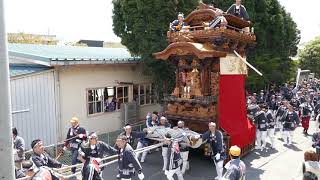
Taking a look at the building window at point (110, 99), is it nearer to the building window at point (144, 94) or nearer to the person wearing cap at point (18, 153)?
the building window at point (144, 94)

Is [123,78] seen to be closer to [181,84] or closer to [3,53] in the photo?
[181,84]

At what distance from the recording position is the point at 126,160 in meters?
7.99

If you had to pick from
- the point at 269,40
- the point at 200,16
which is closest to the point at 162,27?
the point at 200,16

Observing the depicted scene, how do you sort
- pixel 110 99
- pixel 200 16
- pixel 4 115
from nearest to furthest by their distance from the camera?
pixel 4 115 → pixel 200 16 → pixel 110 99

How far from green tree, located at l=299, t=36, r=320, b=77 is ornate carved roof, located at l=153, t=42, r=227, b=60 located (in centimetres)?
3018

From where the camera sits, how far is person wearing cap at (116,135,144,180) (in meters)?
7.87

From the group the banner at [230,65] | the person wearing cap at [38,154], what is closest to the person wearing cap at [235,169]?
the person wearing cap at [38,154]

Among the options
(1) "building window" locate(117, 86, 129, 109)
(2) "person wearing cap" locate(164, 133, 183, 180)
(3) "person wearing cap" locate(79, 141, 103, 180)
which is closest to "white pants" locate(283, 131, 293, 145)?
(2) "person wearing cap" locate(164, 133, 183, 180)

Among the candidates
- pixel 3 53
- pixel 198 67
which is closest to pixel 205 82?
pixel 198 67

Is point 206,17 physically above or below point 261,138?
above

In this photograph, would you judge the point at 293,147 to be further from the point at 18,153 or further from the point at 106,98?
the point at 18,153

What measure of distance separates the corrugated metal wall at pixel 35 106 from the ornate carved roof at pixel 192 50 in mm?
4123

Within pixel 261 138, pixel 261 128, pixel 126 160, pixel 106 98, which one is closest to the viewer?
pixel 126 160

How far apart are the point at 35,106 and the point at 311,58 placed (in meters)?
33.8
